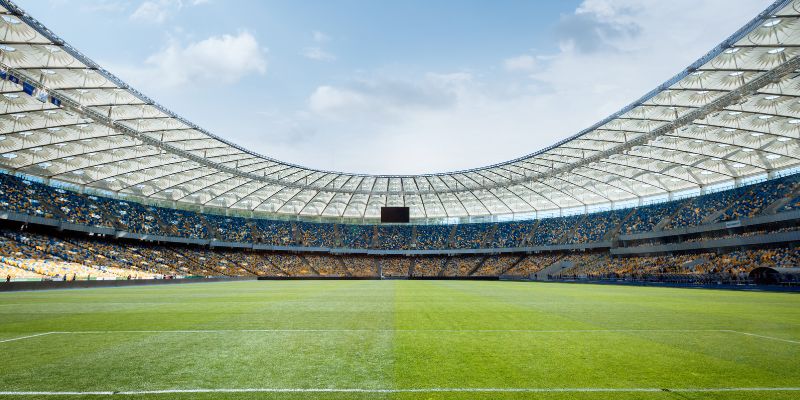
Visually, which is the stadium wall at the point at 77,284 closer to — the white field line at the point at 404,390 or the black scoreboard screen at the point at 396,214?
the black scoreboard screen at the point at 396,214

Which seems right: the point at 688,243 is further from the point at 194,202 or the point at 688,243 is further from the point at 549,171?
the point at 194,202

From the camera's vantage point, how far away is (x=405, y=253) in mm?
80750

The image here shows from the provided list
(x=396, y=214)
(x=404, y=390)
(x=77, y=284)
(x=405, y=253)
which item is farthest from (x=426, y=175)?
(x=404, y=390)

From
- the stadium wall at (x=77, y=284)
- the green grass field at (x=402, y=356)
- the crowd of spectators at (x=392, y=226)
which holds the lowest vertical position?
the stadium wall at (x=77, y=284)

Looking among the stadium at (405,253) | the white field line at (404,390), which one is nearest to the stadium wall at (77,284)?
the stadium at (405,253)

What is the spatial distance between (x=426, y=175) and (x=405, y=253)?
1006 inches

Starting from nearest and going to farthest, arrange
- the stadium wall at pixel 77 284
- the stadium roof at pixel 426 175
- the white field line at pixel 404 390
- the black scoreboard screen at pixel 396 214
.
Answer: the white field line at pixel 404 390
the stadium roof at pixel 426 175
the stadium wall at pixel 77 284
the black scoreboard screen at pixel 396 214

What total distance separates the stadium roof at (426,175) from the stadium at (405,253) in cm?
24

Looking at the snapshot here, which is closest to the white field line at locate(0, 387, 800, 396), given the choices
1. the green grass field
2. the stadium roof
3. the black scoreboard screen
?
the green grass field

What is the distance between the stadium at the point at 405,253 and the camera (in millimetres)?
6219

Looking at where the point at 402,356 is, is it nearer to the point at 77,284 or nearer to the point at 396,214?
the point at 77,284

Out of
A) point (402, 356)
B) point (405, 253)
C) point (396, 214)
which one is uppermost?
point (396, 214)

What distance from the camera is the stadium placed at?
245 inches

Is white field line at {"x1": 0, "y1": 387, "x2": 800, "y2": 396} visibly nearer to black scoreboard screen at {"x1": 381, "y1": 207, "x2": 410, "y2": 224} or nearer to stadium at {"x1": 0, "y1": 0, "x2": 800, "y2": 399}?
stadium at {"x1": 0, "y1": 0, "x2": 800, "y2": 399}
